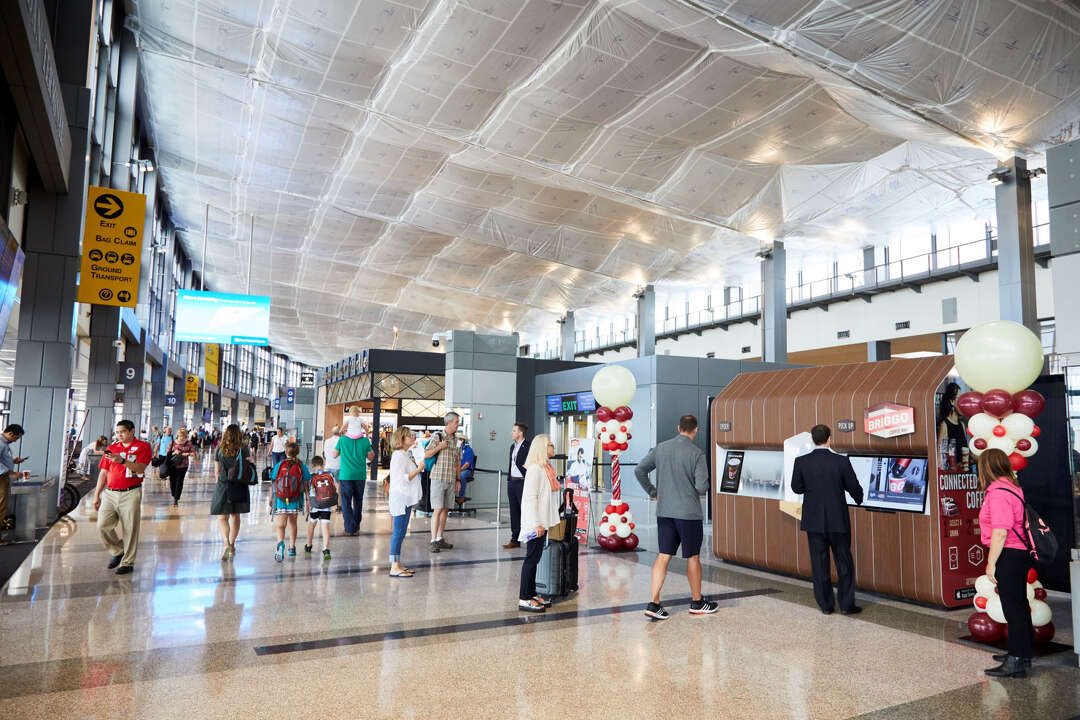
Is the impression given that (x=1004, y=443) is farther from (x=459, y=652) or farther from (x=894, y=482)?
(x=459, y=652)

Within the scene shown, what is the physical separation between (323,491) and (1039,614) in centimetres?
684

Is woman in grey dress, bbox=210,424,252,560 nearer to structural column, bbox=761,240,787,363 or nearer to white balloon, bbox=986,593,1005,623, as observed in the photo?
white balloon, bbox=986,593,1005,623

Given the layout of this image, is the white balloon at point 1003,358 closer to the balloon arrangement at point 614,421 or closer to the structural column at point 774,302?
the balloon arrangement at point 614,421

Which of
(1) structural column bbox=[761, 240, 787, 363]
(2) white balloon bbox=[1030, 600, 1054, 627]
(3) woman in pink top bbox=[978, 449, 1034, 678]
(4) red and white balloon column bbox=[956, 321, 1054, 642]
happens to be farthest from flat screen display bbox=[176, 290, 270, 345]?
(2) white balloon bbox=[1030, 600, 1054, 627]

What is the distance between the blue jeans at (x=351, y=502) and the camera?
32.0 feet

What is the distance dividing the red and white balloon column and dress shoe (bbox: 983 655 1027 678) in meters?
0.61

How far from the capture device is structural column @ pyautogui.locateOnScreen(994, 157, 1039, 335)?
12969 millimetres

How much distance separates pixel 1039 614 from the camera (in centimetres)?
486

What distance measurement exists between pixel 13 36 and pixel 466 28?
6386 mm

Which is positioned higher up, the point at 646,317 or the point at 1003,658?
the point at 646,317

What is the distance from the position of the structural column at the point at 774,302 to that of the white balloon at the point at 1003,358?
15.5 meters

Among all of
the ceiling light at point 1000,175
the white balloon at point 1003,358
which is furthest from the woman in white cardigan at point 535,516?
the ceiling light at point 1000,175

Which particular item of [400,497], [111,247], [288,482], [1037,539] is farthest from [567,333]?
[1037,539]

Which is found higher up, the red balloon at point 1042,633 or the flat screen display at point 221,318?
the flat screen display at point 221,318
